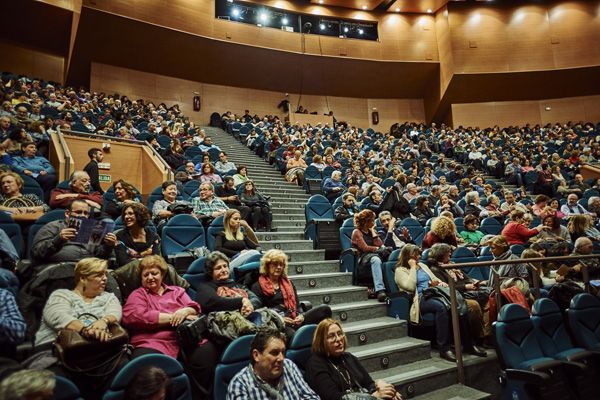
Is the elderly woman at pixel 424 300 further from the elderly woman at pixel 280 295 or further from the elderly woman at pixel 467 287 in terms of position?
the elderly woman at pixel 280 295

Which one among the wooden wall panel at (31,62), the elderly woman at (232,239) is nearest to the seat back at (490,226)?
the elderly woman at (232,239)

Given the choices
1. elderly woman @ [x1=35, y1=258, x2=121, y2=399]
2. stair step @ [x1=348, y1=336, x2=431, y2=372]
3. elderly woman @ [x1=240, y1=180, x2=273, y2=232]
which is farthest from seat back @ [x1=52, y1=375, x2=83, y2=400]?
elderly woman @ [x1=240, y1=180, x2=273, y2=232]

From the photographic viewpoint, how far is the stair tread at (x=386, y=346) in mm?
2340

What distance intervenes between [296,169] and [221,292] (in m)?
4.23

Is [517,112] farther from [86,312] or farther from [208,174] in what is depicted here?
[86,312]

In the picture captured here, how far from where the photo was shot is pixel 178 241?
292 cm

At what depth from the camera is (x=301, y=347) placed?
191 cm

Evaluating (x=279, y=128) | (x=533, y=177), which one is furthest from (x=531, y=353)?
(x=279, y=128)

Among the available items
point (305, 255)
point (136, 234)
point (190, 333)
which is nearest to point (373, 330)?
point (305, 255)

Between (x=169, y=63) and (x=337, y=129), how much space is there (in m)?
4.85

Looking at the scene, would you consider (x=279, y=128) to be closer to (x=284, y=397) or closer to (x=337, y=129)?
(x=337, y=129)

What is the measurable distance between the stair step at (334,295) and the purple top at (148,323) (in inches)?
46.6

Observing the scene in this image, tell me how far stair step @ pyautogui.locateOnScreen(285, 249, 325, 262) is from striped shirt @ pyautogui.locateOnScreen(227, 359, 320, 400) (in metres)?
1.78

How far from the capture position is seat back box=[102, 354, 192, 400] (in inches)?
52.7
